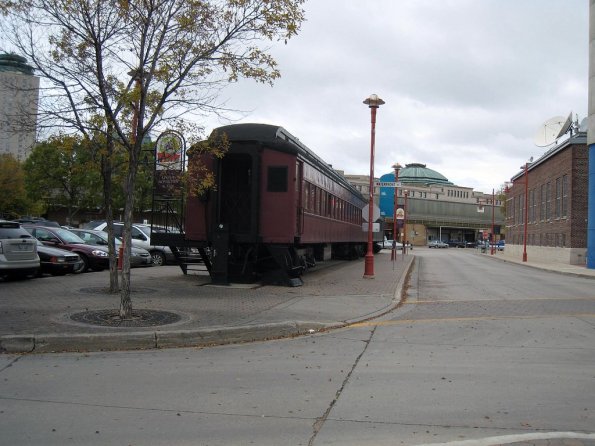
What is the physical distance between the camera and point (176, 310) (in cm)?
1032

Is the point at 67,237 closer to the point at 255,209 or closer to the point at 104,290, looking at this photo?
the point at 104,290

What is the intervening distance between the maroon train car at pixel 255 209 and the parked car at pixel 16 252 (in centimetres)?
391

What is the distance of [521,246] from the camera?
54594 mm

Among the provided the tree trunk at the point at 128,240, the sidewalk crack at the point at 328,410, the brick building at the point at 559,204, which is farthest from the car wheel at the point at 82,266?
the brick building at the point at 559,204

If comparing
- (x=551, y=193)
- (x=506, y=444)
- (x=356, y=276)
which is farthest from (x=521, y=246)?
(x=506, y=444)

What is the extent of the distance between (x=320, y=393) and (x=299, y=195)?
9525mm

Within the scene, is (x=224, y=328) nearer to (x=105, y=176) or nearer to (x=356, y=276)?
(x=105, y=176)

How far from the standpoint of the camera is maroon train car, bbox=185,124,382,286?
1439 cm

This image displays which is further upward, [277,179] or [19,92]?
[19,92]

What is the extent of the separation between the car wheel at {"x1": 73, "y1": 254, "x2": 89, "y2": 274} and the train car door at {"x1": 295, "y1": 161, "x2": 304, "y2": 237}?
7.03 meters

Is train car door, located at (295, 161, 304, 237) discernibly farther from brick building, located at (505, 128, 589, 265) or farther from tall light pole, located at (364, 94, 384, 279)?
brick building, located at (505, 128, 589, 265)

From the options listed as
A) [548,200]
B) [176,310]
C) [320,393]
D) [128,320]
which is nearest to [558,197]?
[548,200]

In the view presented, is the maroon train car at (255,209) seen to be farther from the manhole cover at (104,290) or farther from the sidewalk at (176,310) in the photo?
the manhole cover at (104,290)

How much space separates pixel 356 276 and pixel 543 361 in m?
12.4
